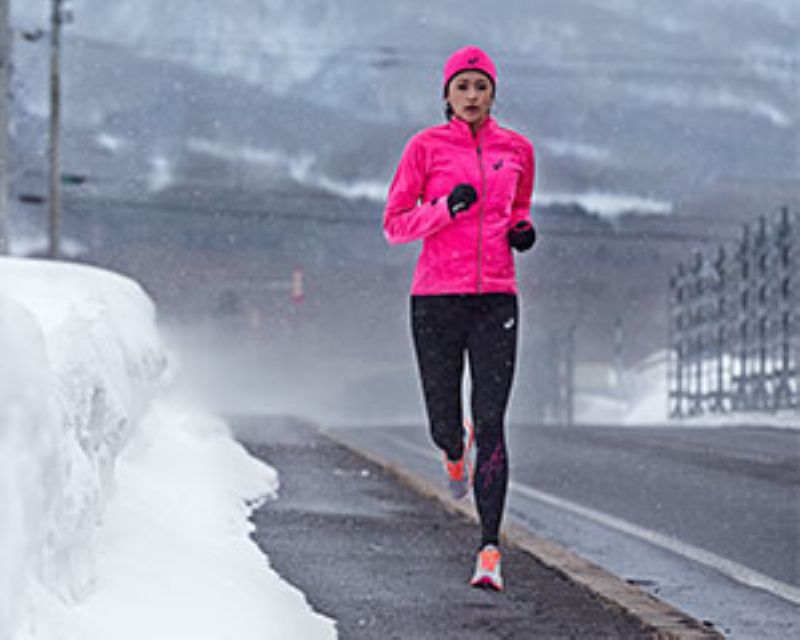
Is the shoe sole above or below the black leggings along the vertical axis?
below

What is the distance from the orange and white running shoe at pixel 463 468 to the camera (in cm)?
629

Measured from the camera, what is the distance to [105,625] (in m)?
4.16

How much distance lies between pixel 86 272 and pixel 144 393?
0.89 meters

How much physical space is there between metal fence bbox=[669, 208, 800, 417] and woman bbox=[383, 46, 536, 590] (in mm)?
22112

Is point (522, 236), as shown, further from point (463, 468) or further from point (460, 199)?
point (463, 468)

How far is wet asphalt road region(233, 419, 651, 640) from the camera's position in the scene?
5.19 metres

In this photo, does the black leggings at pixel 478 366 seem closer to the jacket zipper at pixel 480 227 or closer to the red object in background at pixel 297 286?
the jacket zipper at pixel 480 227

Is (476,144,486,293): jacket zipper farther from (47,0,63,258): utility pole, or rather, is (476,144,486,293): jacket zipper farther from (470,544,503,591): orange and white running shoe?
(47,0,63,258): utility pole

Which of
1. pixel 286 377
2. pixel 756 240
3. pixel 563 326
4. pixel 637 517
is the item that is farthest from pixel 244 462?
pixel 286 377

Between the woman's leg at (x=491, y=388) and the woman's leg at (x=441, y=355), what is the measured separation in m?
0.07

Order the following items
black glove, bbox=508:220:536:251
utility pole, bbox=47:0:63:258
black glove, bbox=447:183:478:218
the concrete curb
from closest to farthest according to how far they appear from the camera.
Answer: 1. the concrete curb
2. black glove, bbox=447:183:478:218
3. black glove, bbox=508:220:536:251
4. utility pole, bbox=47:0:63:258

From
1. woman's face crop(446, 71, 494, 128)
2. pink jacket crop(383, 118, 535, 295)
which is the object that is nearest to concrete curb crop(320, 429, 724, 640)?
pink jacket crop(383, 118, 535, 295)

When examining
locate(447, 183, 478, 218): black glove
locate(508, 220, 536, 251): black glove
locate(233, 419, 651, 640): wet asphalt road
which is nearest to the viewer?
locate(233, 419, 651, 640): wet asphalt road

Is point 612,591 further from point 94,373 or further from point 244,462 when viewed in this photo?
point 244,462
